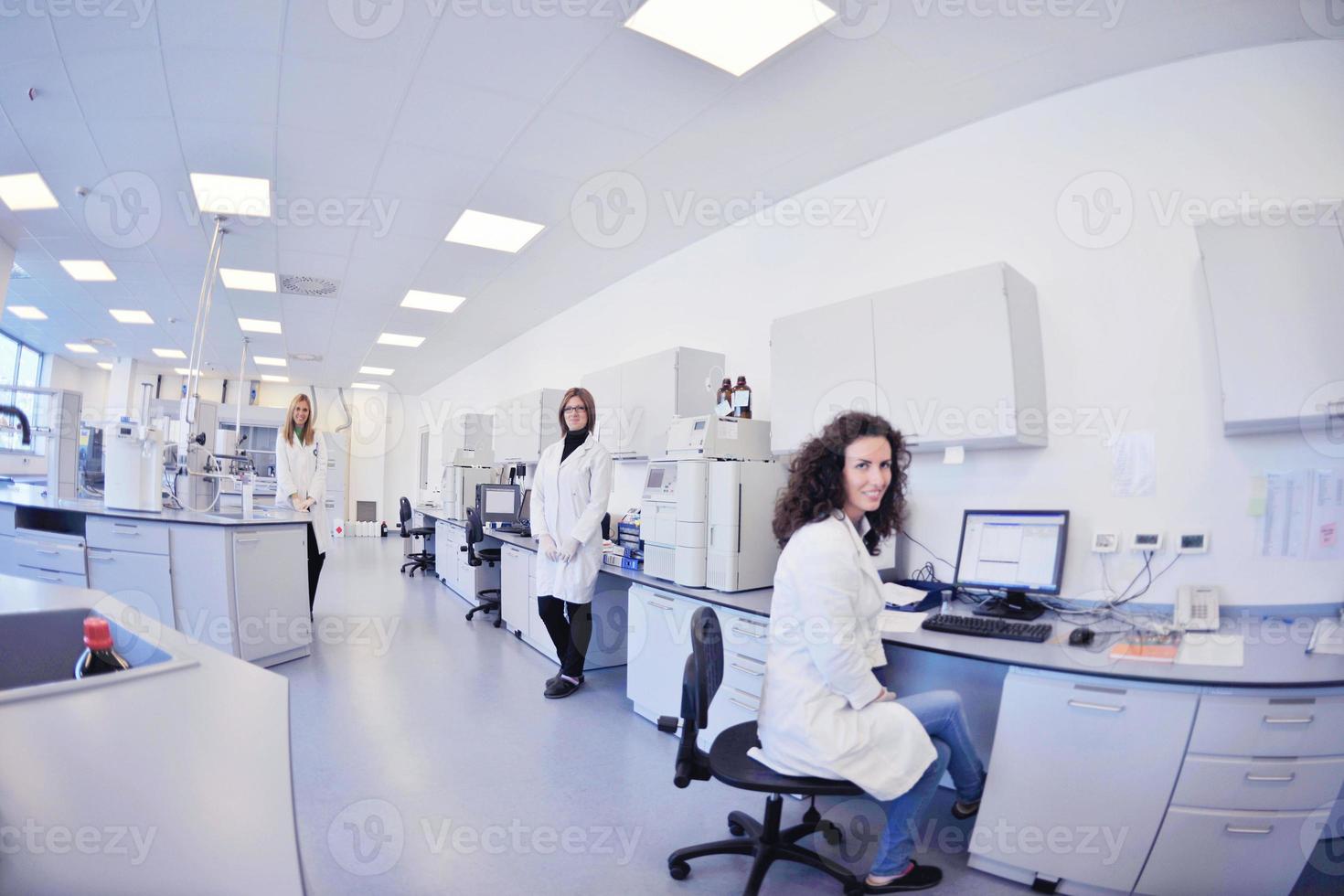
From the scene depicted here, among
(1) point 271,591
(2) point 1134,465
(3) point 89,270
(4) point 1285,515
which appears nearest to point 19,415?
(1) point 271,591

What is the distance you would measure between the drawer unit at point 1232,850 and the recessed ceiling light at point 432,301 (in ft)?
17.7

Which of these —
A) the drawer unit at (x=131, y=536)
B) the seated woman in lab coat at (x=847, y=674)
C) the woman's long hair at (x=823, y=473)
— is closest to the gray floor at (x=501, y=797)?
the seated woman in lab coat at (x=847, y=674)

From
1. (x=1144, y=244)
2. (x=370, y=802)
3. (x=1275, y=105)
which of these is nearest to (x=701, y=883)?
(x=370, y=802)

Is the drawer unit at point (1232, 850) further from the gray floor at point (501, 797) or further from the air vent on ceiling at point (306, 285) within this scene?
the air vent on ceiling at point (306, 285)

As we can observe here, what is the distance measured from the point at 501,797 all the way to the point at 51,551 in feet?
9.43

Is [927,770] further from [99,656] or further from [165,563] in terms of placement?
[165,563]

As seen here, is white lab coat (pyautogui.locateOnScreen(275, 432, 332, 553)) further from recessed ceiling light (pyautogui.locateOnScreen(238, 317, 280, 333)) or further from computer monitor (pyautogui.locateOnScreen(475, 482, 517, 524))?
recessed ceiling light (pyautogui.locateOnScreen(238, 317, 280, 333))

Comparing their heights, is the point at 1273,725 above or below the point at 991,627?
below

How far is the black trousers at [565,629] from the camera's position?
3.21 metres

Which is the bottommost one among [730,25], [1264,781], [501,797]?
[501,797]

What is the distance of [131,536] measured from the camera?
10.3ft

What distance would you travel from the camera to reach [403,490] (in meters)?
11.3

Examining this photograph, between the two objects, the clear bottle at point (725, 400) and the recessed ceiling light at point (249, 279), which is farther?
the recessed ceiling light at point (249, 279)

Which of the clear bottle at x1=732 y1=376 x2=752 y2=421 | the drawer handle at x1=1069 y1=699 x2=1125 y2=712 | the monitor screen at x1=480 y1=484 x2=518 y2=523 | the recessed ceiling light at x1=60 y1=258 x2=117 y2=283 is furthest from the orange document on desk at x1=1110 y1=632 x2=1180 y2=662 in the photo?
the recessed ceiling light at x1=60 y1=258 x2=117 y2=283
